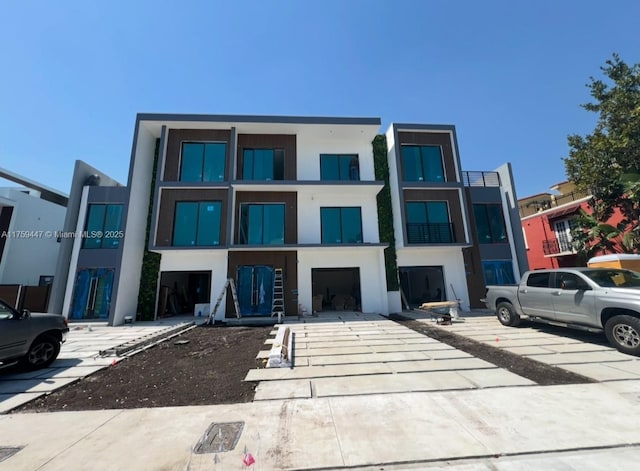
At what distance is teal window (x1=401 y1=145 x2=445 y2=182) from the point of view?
53.1 ft

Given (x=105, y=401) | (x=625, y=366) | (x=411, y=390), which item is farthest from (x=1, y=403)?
(x=625, y=366)

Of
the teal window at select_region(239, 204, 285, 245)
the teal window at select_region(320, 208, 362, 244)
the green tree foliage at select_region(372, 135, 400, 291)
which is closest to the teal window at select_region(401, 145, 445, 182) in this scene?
the green tree foliage at select_region(372, 135, 400, 291)

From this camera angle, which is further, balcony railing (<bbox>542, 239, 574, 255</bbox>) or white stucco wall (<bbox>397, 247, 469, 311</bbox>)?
balcony railing (<bbox>542, 239, 574, 255</bbox>)

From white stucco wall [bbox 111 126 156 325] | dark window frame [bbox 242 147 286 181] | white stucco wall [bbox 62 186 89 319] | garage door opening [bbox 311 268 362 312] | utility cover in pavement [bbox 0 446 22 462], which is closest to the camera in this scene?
utility cover in pavement [bbox 0 446 22 462]

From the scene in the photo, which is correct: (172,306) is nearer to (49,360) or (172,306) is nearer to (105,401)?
(49,360)

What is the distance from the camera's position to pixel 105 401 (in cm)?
438

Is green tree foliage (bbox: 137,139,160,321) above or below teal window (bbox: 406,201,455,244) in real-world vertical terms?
below

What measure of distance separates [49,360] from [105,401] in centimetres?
363

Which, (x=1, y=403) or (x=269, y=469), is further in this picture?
(x=1, y=403)

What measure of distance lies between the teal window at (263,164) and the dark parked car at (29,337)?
35.8 feet

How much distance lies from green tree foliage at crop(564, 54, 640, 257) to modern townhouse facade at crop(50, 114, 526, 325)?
358cm

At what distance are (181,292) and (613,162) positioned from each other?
26197 millimetres

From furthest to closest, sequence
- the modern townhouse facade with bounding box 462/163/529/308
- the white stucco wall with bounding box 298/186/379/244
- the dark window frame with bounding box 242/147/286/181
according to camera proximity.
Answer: the modern townhouse facade with bounding box 462/163/529/308 < the dark window frame with bounding box 242/147/286/181 < the white stucco wall with bounding box 298/186/379/244

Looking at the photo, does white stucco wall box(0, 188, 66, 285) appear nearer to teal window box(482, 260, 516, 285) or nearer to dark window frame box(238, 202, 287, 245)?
dark window frame box(238, 202, 287, 245)
